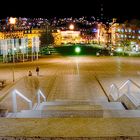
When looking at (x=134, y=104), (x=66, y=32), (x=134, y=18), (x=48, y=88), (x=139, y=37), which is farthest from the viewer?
(x=66, y=32)

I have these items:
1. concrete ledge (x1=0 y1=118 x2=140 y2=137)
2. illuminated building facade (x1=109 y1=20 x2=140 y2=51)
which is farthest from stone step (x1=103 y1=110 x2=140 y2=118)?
illuminated building facade (x1=109 y1=20 x2=140 y2=51)

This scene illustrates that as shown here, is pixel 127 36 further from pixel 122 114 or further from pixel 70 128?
pixel 70 128

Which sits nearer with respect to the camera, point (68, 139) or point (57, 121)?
point (68, 139)

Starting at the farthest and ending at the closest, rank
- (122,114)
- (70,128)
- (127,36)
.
→ (127,36) < (122,114) < (70,128)

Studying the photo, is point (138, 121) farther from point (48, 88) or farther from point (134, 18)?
point (134, 18)

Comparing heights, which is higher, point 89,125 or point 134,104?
point 89,125

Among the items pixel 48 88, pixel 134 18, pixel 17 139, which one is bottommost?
pixel 48 88

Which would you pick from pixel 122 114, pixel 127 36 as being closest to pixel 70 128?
pixel 122 114

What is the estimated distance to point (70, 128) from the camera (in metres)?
4.27

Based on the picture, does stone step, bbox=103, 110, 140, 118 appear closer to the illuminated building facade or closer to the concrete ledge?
the concrete ledge

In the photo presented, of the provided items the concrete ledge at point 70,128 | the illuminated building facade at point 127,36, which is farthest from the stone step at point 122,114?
the illuminated building facade at point 127,36

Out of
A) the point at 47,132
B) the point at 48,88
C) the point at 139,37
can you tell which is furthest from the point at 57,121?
the point at 139,37

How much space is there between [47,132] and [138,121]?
4.81 feet

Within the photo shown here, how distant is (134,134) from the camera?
3990mm
